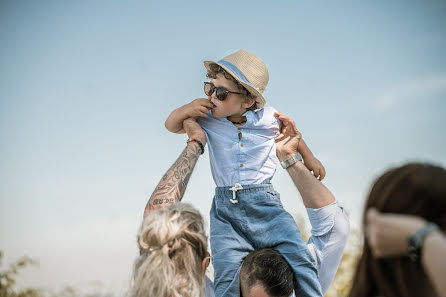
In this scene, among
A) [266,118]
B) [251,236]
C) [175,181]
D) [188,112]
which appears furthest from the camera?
[266,118]

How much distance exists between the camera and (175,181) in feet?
12.3

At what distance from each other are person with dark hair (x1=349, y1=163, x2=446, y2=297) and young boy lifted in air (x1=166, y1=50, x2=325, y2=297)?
6.57 feet

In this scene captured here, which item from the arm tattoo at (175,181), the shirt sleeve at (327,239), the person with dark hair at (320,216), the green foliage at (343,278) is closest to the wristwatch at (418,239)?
the arm tattoo at (175,181)

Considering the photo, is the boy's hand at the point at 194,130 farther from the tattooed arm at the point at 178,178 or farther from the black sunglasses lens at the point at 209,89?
the black sunglasses lens at the point at 209,89

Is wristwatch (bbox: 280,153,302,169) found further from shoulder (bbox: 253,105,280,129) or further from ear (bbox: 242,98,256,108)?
ear (bbox: 242,98,256,108)

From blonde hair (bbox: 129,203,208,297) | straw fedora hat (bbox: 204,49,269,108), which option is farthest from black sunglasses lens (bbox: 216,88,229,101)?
blonde hair (bbox: 129,203,208,297)

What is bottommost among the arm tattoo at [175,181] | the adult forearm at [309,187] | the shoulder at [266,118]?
the adult forearm at [309,187]

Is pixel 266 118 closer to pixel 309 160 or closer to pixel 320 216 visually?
pixel 309 160

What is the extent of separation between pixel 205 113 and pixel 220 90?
23 centimetres

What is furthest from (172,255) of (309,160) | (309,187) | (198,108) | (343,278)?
(343,278)

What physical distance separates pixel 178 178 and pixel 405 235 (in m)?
2.23

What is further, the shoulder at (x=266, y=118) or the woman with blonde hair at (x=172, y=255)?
the shoulder at (x=266, y=118)

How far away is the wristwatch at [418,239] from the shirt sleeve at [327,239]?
255 centimetres

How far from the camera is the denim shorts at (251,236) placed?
12.9 feet
